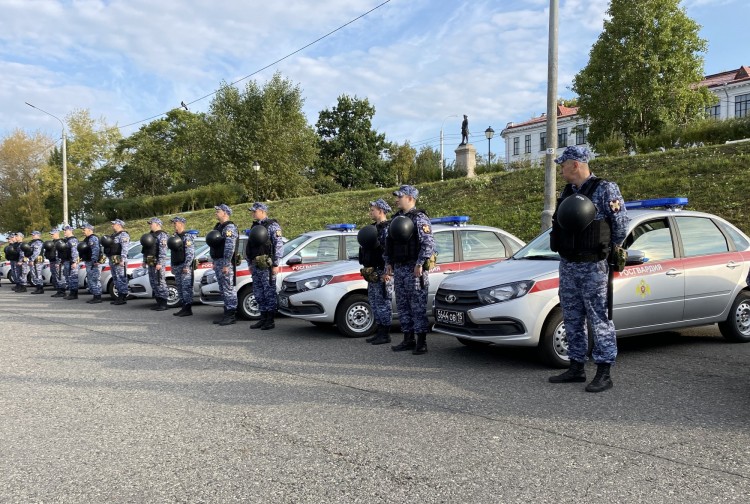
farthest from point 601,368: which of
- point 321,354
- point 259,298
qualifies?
point 259,298

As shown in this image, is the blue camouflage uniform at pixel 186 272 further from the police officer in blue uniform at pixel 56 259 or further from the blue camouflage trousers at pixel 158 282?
the police officer in blue uniform at pixel 56 259

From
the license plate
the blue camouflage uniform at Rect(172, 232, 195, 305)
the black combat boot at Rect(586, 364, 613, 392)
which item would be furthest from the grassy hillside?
the black combat boot at Rect(586, 364, 613, 392)

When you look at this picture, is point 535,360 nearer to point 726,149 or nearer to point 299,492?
point 299,492

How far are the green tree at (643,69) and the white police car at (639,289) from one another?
98.2 ft

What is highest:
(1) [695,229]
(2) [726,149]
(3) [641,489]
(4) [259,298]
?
(2) [726,149]

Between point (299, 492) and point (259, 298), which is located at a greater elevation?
point (259, 298)

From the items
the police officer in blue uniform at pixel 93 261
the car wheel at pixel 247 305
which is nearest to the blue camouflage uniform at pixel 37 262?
the police officer in blue uniform at pixel 93 261

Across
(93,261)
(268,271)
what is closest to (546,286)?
(268,271)

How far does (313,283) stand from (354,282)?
1.86 ft

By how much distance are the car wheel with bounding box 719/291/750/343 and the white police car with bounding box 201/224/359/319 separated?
535 cm

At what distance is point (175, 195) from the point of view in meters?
41.3

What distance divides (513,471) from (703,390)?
2.59 metres

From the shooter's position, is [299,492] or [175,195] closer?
[299,492]

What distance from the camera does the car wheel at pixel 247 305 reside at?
10570mm
